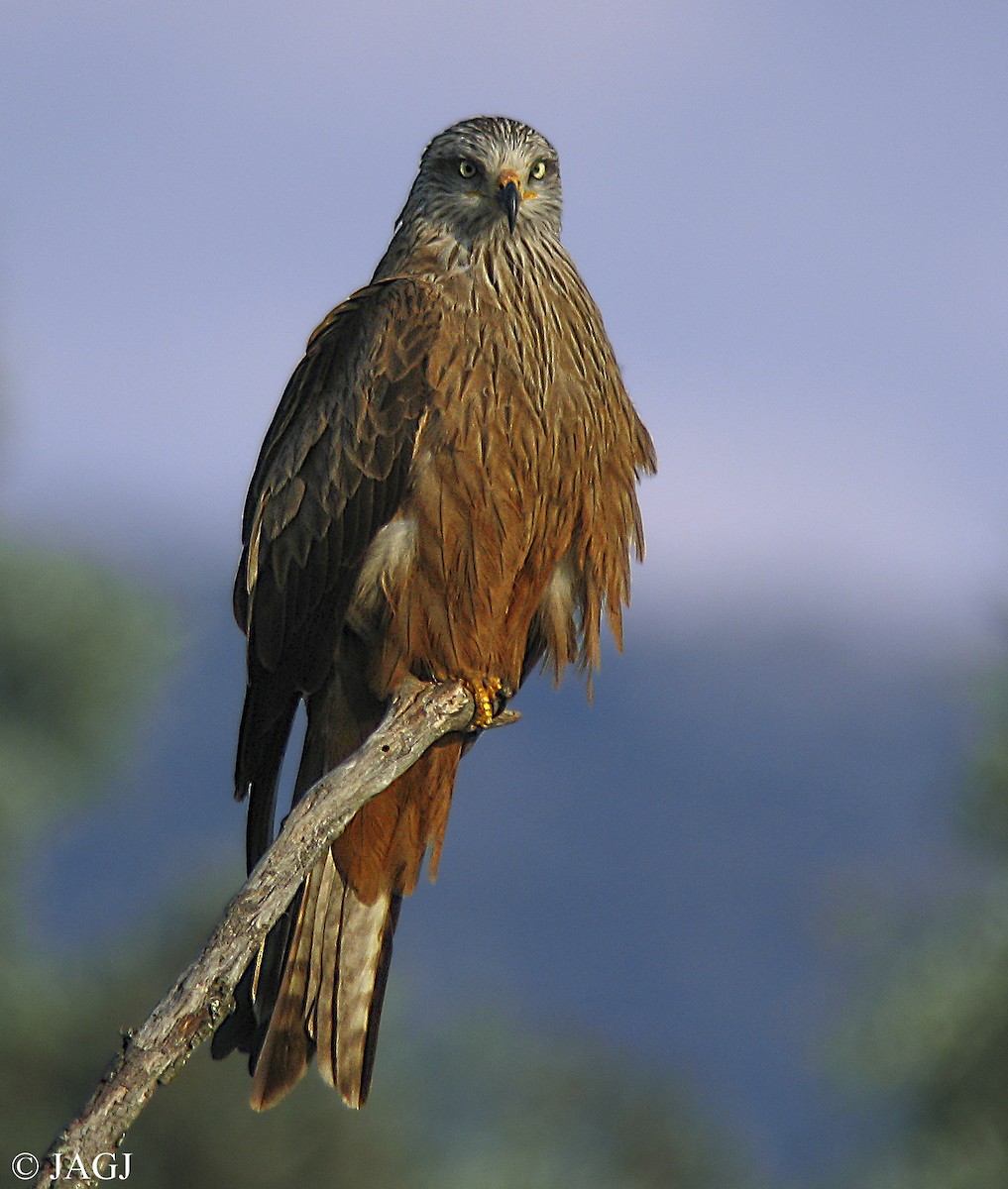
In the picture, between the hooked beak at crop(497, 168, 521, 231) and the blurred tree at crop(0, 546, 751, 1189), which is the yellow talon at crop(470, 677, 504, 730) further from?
the blurred tree at crop(0, 546, 751, 1189)

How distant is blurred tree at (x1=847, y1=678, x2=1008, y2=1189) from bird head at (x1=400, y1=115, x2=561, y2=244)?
15.2 m

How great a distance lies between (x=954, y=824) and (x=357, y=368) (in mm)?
19528

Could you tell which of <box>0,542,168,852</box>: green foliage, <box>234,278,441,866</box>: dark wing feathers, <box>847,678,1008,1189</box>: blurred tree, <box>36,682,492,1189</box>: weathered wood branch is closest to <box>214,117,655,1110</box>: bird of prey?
<box>234,278,441,866</box>: dark wing feathers

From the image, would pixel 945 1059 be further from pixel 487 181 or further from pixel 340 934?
pixel 487 181

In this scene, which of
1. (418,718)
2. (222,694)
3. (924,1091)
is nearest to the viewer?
(418,718)

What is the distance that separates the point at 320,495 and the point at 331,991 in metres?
1.76

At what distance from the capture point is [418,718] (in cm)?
515

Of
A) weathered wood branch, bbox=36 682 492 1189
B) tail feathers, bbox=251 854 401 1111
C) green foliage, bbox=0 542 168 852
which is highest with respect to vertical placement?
weathered wood branch, bbox=36 682 492 1189

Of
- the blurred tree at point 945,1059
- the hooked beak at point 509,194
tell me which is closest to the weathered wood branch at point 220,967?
the hooked beak at point 509,194

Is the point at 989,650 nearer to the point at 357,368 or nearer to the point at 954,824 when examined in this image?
the point at 954,824

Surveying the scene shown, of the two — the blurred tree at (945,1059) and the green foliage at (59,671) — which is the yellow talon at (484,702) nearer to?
the blurred tree at (945,1059)

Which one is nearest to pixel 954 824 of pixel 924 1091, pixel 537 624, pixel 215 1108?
pixel 924 1091

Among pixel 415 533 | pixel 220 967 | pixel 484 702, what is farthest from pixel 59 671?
pixel 220 967

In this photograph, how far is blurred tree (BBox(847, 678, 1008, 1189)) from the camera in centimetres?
1875
